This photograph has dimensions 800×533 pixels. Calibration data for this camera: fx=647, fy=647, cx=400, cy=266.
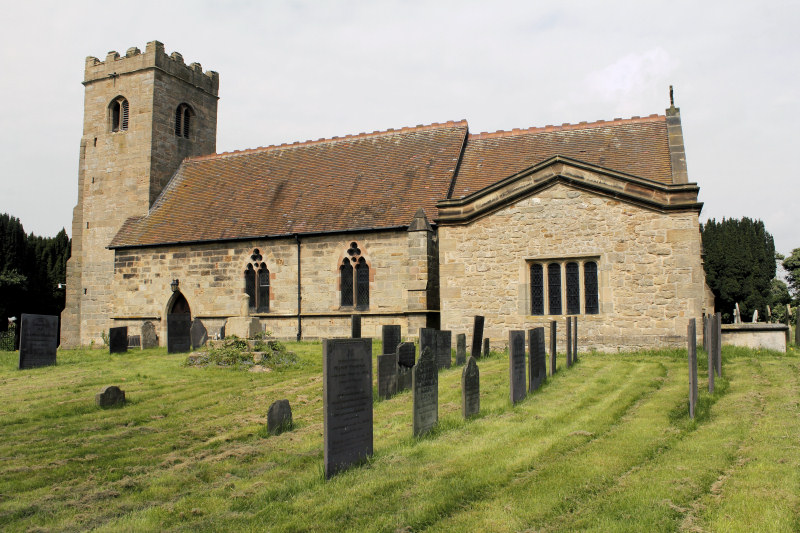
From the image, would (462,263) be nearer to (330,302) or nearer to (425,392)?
(330,302)

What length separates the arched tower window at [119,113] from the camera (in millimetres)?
30125

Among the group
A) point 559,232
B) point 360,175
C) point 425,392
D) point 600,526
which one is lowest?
point 600,526

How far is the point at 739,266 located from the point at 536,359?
119 feet

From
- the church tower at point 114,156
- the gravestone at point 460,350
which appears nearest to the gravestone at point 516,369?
the gravestone at point 460,350

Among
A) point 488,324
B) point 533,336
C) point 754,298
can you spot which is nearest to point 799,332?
point 488,324

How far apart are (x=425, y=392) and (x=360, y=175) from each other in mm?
17666

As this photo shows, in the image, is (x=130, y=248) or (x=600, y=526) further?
(x=130, y=248)

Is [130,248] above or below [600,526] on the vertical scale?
above

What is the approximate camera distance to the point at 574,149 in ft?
74.1

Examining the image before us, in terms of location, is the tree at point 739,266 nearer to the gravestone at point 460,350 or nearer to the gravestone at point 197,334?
the gravestone at point 460,350

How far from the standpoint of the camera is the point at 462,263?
1927 cm

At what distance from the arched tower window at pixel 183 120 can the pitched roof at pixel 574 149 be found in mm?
14552

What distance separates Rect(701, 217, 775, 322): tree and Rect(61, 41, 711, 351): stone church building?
963 inches

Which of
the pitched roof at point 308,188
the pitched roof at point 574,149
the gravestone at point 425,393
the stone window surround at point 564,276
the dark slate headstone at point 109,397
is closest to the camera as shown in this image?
the gravestone at point 425,393
